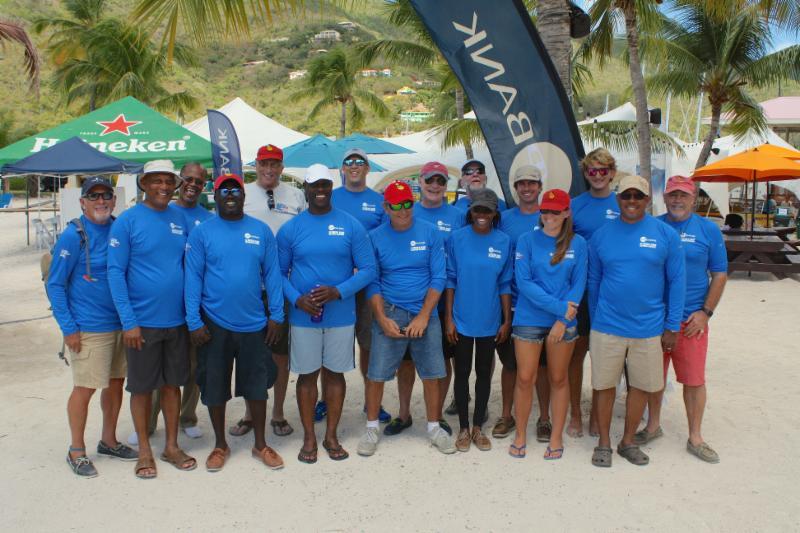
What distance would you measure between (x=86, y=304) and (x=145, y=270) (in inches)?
18.2

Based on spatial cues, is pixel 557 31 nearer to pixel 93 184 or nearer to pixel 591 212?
pixel 591 212

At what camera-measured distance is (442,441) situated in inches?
178

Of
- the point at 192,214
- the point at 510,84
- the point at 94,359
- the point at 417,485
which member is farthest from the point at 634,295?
the point at 94,359

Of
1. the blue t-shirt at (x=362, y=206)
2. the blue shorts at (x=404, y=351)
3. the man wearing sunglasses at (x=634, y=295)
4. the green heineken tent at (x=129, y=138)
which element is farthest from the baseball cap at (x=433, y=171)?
the green heineken tent at (x=129, y=138)

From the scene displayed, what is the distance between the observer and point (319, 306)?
4176 mm

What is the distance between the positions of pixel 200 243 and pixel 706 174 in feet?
42.2

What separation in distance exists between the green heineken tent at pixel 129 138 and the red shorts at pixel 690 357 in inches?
308

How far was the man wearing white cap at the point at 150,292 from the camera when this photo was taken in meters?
3.91

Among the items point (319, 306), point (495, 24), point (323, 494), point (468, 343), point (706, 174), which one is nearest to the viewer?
point (323, 494)

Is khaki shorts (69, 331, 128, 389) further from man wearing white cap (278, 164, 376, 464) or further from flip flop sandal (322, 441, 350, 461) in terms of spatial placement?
flip flop sandal (322, 441, 350, 461)

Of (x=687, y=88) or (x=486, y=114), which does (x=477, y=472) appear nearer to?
(x=486, y=114)

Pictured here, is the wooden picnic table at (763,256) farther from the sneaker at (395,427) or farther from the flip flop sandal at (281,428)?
the flip flop sandal at (281,428)

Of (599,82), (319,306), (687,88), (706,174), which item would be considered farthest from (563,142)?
(599,82)

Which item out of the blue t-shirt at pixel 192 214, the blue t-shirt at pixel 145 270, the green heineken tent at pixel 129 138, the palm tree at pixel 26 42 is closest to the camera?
the blue t-shirt at pixel 145 270
